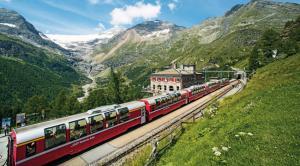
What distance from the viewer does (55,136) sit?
20469 millimetres

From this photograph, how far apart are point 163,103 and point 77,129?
20988mm

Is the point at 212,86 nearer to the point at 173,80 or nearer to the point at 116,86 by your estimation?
the point at 173,80

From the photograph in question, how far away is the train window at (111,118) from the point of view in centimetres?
2678

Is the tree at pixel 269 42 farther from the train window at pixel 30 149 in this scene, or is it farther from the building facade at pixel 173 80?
the train window at pixel 30 149

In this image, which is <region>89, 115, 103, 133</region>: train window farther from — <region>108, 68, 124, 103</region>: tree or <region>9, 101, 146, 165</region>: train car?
<region>108, 68, 124, 103</region>: tree

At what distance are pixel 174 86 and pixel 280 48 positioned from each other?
3976 cm

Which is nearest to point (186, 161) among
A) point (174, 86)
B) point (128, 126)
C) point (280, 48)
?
point (128, 126)

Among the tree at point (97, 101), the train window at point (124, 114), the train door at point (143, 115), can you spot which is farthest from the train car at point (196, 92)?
the tree at point (97, 101)

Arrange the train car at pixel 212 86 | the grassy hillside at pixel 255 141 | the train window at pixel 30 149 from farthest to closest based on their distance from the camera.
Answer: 1. the train car at pixel 212 86
2. the train window at pixel 30 149
3. the grassy hillside at pixel 255 141

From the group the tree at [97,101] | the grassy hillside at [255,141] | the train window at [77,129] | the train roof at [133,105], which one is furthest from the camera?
the tree at [97,101]

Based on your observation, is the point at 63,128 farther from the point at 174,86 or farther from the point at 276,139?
the point at 174,86

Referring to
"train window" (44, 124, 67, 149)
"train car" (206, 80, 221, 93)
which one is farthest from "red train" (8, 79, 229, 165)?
"train car" (206, 80, 221, 93)

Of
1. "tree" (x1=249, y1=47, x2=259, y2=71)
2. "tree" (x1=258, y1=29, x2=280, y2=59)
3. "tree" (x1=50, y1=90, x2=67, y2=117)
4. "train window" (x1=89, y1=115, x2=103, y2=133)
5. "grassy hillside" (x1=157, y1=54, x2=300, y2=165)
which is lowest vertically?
"tree" (x1=50, y1=90, x2=67, y2=117)

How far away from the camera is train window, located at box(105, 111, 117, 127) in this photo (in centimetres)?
2678
